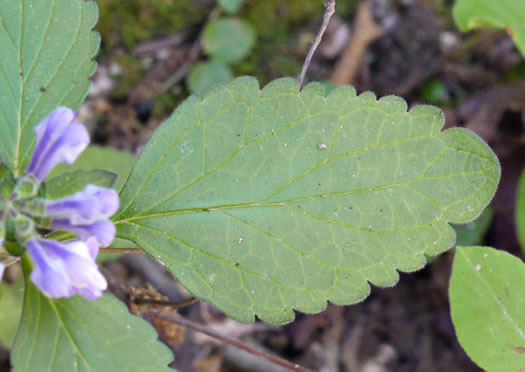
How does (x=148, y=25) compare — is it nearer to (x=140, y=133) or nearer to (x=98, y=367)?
(x=140, y=133)

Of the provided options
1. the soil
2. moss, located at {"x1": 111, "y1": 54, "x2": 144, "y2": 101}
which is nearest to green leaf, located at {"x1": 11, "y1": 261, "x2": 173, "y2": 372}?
the soil

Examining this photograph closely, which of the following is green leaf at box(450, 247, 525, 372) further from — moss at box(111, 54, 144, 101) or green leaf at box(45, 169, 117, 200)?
moss at box(111, 54, 144, 101)

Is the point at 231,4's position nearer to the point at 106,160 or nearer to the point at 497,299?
the point at 106,160

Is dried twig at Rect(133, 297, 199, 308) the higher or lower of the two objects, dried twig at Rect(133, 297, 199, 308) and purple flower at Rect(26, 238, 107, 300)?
the lower

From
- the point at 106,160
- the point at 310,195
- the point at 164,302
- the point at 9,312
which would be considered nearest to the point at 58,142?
the point at 310,195

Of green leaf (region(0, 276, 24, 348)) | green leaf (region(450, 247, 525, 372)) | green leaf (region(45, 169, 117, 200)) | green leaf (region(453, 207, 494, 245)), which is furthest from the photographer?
green leaf (region(453, 207, 494, 245))

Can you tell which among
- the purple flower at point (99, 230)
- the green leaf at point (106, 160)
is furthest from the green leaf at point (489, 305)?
the green leaf at point (106, 160)

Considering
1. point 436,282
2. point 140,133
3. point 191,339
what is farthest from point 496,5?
point 191,339

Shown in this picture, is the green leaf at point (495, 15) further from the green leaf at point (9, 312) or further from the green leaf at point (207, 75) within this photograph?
the green leaf at point (9, 312)
